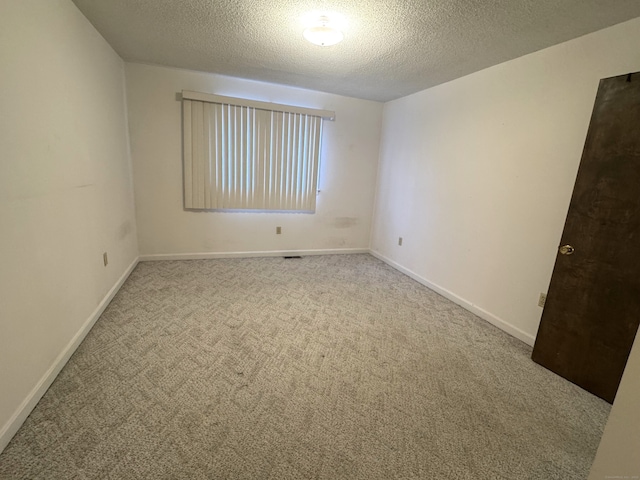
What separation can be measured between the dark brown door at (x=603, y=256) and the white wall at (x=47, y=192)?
3.22 metres

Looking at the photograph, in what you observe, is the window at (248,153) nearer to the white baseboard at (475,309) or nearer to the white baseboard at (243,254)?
the white baseboard at (243,254)

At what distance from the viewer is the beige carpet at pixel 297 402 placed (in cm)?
129

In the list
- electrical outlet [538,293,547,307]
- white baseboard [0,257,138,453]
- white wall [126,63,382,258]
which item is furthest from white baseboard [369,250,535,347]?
white baseboard [0,257,138,453]

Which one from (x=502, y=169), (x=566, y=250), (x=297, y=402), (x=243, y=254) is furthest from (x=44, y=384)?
(x=502, y=169)

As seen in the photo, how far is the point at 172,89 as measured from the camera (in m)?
3.44

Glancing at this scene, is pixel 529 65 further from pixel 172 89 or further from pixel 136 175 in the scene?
pixel 136 175

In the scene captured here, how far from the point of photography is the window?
141 inches

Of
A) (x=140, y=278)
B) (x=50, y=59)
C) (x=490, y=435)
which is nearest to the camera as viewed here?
(x=490, y=435)

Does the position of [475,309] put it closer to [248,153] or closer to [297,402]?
[297,402]

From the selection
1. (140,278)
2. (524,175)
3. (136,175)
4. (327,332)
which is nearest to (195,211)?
(136,175)

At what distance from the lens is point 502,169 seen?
262cm

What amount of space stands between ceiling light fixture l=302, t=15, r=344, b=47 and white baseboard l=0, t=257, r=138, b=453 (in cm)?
272

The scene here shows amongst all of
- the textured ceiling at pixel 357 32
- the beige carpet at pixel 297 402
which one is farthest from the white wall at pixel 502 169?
the beige carpet at pixel 297 402

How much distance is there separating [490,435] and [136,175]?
13.7 ft
